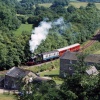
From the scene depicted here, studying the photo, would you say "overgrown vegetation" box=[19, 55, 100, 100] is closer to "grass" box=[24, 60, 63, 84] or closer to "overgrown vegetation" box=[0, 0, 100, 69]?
"grass" box=[24, 60, 63, 84]

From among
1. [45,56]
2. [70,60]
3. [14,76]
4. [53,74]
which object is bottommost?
[53,74]

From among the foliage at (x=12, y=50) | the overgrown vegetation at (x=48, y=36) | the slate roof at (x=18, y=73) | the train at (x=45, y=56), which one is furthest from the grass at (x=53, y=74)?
the slate roof at (x=18, y=73)

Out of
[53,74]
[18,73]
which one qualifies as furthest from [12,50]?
[18,73]

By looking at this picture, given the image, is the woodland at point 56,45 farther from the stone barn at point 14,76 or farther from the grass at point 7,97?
the grass at point 7,97

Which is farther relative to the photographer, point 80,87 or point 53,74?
point 53,74

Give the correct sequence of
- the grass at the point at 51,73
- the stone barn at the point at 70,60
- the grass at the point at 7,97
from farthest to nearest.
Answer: the grass at the point at 51,73 → the stone barn at the point at 70,60 → the grass at the point at 7,97

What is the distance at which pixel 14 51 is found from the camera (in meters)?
62.6

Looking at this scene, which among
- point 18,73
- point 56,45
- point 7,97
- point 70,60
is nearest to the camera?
point 7,97

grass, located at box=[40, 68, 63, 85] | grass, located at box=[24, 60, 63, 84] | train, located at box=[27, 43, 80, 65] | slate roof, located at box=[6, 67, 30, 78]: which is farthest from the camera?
train, located at box=[27, 43, 80, 65]

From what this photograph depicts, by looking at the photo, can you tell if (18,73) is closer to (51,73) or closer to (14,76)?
(14,76)

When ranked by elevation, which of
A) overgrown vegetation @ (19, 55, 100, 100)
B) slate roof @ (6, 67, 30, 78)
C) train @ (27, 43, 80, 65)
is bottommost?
train @ (27, 43, 80, 65)

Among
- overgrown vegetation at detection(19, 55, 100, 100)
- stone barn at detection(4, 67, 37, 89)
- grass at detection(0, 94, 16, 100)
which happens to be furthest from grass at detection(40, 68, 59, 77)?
overgrown vegetation at detection(19, 55, 100, 100)

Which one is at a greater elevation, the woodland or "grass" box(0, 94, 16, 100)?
the woodland

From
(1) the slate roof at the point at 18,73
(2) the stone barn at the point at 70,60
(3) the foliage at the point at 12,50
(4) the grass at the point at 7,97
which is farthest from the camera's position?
(3) the foliage at the point at 12,50
